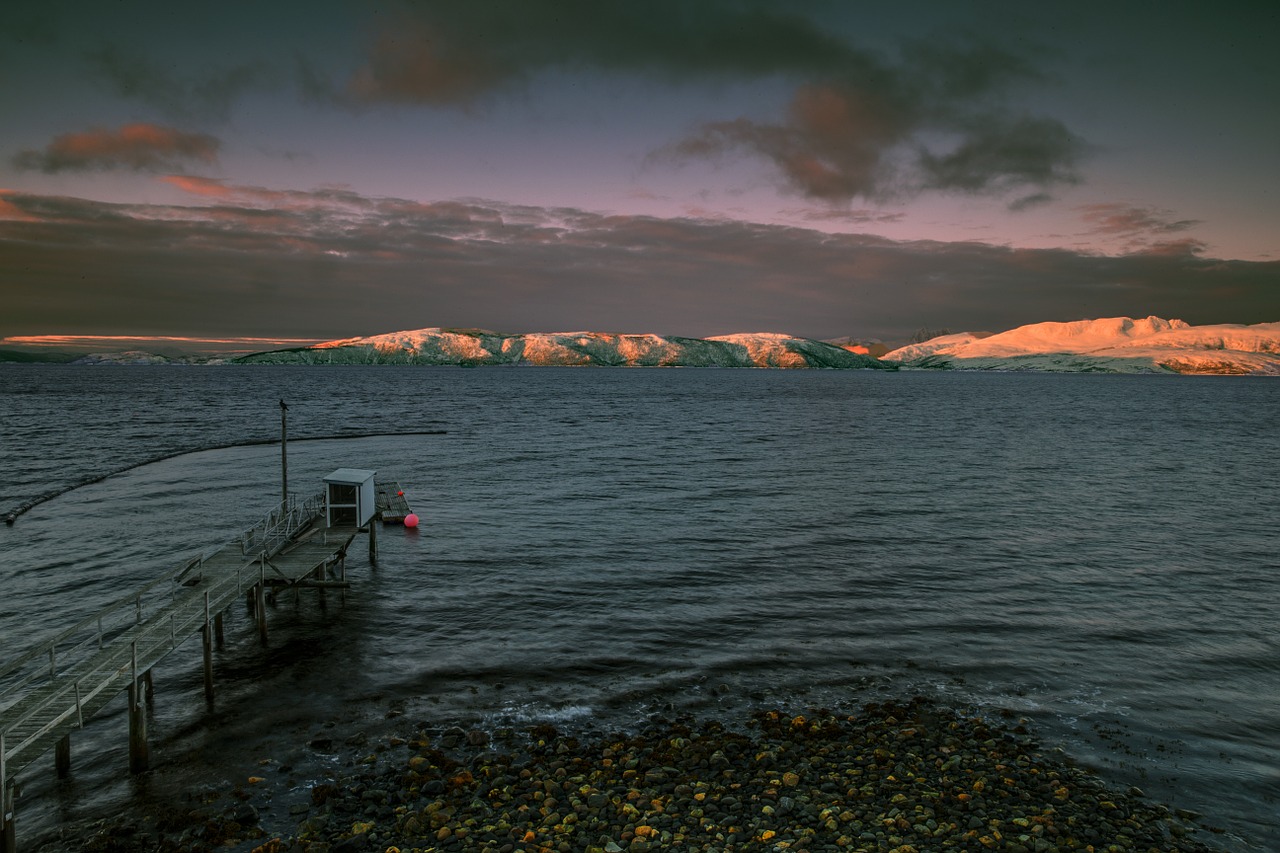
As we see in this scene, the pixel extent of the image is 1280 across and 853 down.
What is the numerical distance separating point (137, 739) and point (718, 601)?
18835mm

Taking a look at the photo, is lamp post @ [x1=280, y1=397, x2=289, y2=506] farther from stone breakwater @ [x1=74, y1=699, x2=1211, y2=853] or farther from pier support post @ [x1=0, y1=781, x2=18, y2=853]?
stone breakwater @ [x1=74, y1=699, x2=1211, y2=853]

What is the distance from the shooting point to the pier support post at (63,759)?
1653cm

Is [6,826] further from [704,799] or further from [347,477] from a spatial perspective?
[347,477]

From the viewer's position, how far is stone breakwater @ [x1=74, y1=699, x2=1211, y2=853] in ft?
44.1

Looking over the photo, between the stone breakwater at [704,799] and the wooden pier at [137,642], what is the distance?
275 centimetres

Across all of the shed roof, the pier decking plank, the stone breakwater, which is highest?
the shed roof

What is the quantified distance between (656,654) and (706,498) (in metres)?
27.6

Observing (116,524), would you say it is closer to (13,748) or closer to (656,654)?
(13,748)

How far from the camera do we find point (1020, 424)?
383 ft

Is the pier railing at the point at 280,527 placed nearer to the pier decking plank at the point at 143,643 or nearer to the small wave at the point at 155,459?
the pier decking plank at the point at 143,643

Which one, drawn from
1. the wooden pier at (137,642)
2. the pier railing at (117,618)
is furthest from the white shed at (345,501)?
the pier railing at (117,618)

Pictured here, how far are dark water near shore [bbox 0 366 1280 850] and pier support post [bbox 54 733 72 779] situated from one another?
260 mm


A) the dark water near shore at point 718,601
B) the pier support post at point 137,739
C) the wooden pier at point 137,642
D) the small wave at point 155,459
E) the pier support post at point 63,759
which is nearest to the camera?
the wooden pier at point 137,642

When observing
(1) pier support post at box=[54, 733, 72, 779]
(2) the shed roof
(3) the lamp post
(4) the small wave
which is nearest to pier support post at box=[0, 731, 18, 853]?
(1) pier support post at box=[54, 733, 72, 779]
